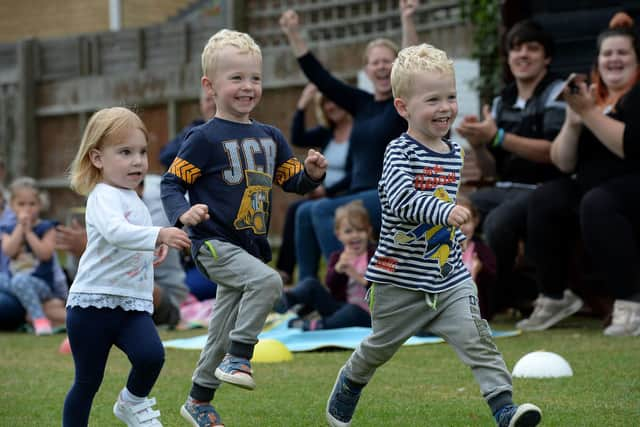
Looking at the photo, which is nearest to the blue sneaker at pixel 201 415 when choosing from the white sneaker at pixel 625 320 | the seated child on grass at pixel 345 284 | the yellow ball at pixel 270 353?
the yellow ball at pixel 270 353

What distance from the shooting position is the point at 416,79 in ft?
12.9

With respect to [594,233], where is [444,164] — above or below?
above

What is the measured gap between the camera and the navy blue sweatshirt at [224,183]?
4148 mm

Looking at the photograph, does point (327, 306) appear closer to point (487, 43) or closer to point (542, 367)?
point (542, 367)

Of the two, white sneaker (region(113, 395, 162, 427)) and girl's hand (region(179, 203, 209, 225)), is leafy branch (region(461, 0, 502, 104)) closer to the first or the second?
girl's hand (region(179, 203, 209, 225))

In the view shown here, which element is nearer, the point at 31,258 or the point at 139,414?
the point at 139,414

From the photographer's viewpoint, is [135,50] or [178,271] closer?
[178,271]

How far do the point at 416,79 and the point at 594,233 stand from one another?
9.72 feet

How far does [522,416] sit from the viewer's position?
3539 millimetres

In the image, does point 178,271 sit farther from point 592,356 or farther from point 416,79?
point 416,79

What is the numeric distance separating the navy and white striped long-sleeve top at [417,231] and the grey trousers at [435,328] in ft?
0.15

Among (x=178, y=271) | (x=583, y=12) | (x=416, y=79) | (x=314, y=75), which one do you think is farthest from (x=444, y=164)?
Result: (x=583, y=12)

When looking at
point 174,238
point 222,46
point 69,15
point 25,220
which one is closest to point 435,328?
point 174,238

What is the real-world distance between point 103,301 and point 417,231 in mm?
1162
